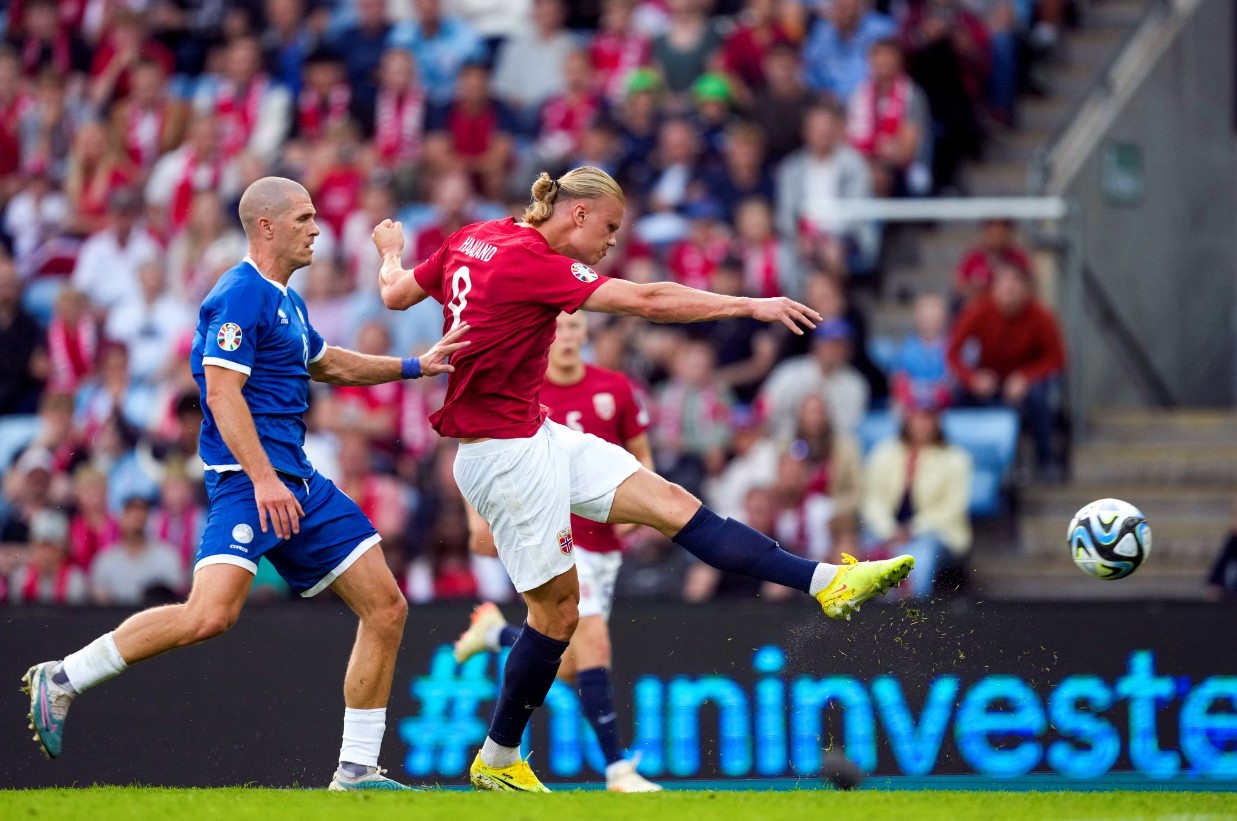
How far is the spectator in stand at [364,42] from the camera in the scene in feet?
56.3

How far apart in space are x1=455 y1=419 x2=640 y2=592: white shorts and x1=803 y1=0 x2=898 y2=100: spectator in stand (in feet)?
27.2

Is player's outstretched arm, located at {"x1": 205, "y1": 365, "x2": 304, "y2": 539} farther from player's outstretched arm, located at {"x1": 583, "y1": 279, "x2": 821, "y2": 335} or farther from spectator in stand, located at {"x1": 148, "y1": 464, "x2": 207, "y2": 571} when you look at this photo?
spectator in stand, located at {"x1": 148, "y1": 464, "x2": 207, "y2": 571}

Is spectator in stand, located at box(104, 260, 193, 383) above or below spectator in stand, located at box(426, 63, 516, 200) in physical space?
below

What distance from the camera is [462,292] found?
779 cm

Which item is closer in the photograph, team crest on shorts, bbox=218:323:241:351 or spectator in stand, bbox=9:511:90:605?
team crest on shorts, bbox=218:323:241:351

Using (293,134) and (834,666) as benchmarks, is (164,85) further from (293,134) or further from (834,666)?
(834,666)

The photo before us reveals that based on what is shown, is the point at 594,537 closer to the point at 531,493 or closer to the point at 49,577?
the point at 531,493

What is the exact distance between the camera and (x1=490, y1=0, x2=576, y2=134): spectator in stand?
16828 millimetres

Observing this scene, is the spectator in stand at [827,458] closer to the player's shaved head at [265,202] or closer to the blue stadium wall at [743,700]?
the blue stadium wall at [743,700]

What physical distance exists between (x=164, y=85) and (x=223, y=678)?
349 inches

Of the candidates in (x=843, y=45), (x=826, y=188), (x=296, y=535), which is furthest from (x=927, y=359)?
(x=296, y=535)

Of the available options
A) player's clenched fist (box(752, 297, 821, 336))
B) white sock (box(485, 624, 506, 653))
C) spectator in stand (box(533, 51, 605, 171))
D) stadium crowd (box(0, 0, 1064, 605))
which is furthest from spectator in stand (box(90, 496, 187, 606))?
player's clenched fist (box(752, 297, 821, 336))

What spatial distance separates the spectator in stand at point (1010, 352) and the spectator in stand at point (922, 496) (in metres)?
0.90

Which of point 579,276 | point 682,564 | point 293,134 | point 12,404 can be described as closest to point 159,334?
point 12,404
